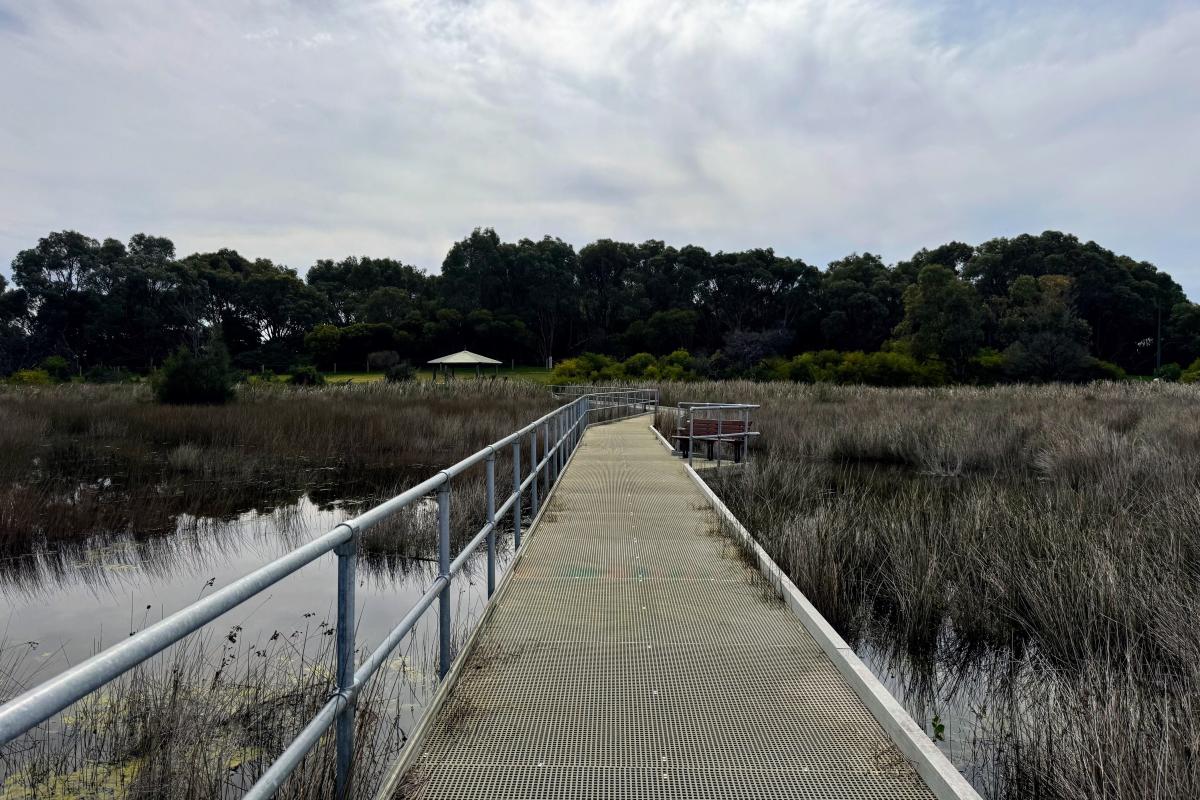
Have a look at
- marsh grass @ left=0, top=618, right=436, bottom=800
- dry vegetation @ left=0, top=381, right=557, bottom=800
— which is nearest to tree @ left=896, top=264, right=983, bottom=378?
dry vegetation @ left=0, top=381, right=557, bottom=800

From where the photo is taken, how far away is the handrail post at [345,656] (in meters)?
2.46

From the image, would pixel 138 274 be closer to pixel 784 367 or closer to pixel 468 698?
pixel 784 367

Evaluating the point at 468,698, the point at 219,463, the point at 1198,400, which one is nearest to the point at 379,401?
the point at 219,463

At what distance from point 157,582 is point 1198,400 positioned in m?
21.5

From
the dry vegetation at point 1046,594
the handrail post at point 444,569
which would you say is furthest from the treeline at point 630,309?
the handrail post at point 444,569

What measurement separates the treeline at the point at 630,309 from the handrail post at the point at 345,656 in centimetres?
4059

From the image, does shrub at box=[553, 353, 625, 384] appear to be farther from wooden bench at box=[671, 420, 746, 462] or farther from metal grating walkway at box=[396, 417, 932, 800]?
metal grating walkway at box=[396, 417, 932, 800]

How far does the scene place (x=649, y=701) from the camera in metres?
3.49

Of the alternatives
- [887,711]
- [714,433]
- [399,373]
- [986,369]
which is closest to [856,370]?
[986,369]

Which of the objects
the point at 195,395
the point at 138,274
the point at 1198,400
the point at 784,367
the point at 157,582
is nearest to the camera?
the point at 157,582

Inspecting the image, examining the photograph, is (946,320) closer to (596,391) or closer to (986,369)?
(986,369)

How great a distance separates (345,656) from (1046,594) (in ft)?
15.5

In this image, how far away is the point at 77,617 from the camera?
6184mm

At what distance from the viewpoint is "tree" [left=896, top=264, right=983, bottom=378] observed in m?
47.5
